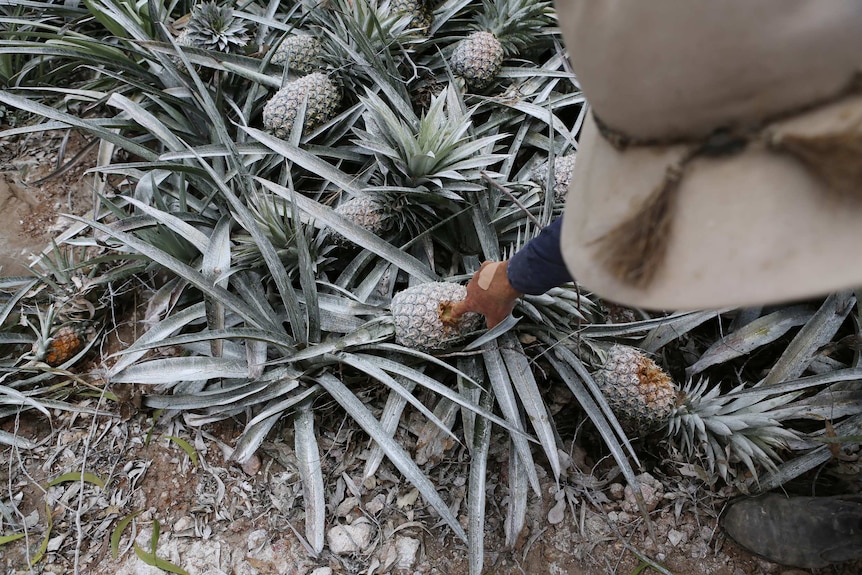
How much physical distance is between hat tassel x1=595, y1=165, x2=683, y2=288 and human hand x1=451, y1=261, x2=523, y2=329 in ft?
1.47

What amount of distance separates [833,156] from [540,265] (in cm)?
52

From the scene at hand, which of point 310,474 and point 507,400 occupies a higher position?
point 507,400

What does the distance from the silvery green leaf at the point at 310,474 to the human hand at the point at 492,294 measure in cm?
51

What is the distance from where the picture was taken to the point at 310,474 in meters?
1.28

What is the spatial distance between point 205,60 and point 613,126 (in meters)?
1.59

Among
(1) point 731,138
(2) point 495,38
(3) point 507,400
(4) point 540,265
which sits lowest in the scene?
(3) point 507,400

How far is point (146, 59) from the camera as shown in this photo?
1.81m

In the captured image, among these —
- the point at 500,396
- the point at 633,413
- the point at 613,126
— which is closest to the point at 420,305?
the point at 500,396

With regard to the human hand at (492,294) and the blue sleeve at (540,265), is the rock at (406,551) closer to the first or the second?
the human hand at (492,294)

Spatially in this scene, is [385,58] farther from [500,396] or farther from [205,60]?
[500,396]

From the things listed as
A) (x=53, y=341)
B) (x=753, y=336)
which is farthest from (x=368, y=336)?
(x=753, y=336)

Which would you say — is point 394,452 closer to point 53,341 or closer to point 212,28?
point 53,341

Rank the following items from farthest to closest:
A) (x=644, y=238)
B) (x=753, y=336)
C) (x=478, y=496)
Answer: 1. (x=753, y=336)
2. (x=478, y=496)
3. (x=644, y=238)

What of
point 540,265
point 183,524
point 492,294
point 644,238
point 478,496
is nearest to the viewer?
point 644,238
